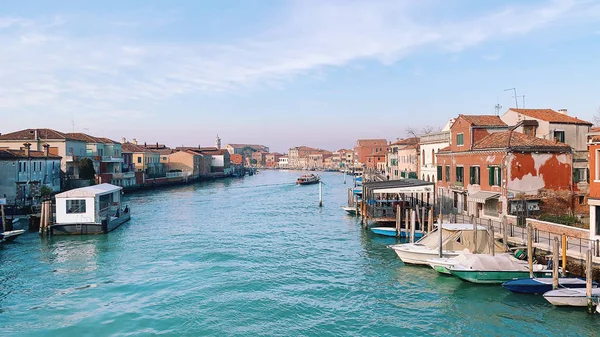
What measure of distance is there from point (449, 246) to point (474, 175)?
8.43 metres

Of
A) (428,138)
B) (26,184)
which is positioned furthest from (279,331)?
(26,184)

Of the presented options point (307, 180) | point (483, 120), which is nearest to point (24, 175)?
point (483, 120)

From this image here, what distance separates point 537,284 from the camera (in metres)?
13.7

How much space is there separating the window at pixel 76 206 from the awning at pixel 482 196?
1984 centimetres

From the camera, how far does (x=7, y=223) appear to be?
24562mm

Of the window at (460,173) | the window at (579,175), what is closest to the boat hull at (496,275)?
the window at (579,175)

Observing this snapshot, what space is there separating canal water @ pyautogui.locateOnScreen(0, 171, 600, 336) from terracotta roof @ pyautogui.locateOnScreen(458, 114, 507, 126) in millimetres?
8444

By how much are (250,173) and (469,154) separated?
99.1m

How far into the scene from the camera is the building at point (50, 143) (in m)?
43.0

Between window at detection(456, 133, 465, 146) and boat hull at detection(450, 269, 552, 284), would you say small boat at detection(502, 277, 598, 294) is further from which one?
window at detection(456, 133, 465, 146)

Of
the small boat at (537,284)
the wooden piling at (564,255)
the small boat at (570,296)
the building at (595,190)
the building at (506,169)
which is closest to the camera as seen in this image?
the small boat at (570,296)

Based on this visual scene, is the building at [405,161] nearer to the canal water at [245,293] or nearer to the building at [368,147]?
the canal water at [245,293]

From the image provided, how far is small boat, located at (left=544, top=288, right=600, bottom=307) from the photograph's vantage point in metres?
12.4

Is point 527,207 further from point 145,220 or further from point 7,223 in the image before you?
point 7,223
